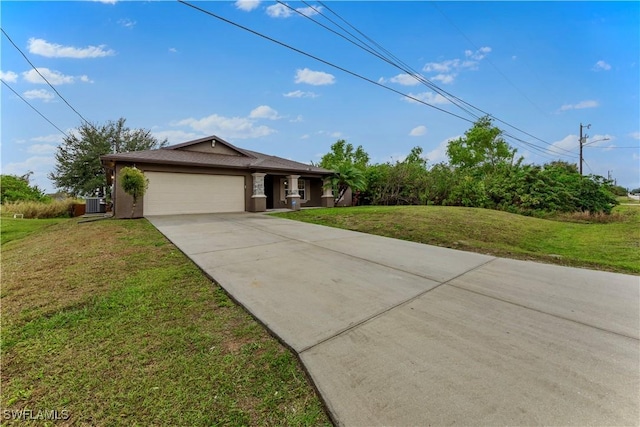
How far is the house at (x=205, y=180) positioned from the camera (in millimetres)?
12398

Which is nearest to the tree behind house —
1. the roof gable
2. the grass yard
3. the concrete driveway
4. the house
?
the house

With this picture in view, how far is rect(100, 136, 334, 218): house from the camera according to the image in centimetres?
1240

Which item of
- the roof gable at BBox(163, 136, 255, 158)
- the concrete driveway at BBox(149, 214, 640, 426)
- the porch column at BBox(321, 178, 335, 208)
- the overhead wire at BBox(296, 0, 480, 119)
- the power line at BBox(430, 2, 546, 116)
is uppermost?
the power line at BBox(430, 2, 546, 116)

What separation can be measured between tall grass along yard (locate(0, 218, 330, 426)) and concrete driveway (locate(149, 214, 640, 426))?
0.84ft

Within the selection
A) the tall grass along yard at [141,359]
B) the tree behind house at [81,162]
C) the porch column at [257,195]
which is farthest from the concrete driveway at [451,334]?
the tree behind house at [81,162]

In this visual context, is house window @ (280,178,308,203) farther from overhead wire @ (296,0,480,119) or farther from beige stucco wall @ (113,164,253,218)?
overhead wire @ (296,0,480,119)

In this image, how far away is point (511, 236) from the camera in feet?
29.5

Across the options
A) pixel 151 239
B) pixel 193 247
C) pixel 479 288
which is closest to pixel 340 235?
pixel 193 247

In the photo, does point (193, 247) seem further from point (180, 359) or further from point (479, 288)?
point (479, 288)

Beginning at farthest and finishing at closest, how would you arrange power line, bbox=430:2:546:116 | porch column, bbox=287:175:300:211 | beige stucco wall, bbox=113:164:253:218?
1. porch column, bbox=287:175:300:211
2. beige stucco wall, bbox=113:164:253:218
3. power line, bbox=430:2:546:116

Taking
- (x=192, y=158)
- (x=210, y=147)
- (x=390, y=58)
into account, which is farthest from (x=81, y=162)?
(x=390, y=58)

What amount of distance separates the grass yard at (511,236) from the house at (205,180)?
475 cm

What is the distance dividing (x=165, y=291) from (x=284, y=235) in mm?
4239

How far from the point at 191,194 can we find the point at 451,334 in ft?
45.3
